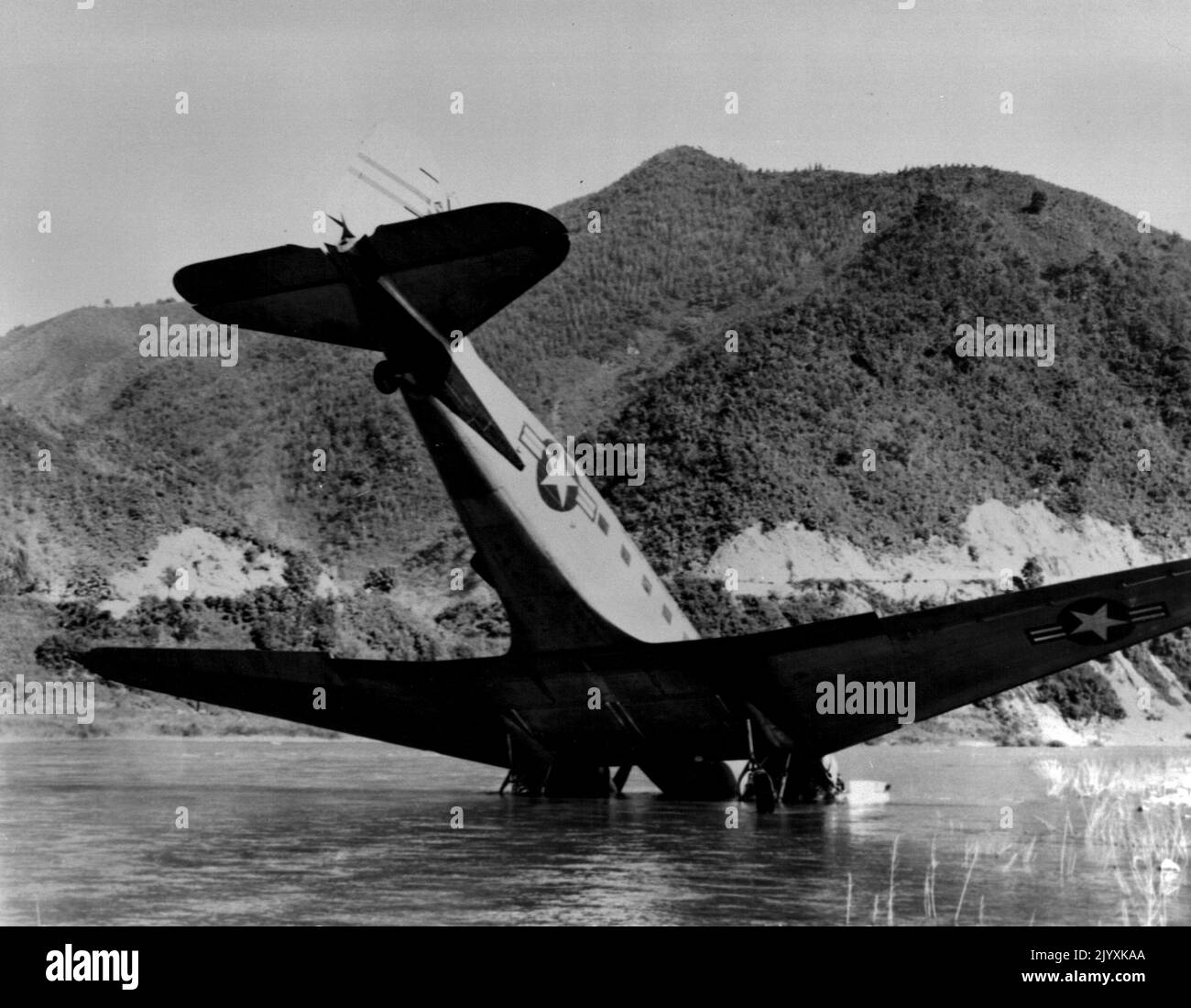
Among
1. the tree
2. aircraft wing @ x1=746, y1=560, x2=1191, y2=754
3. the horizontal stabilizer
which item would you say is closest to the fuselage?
the horizontal stabilizer

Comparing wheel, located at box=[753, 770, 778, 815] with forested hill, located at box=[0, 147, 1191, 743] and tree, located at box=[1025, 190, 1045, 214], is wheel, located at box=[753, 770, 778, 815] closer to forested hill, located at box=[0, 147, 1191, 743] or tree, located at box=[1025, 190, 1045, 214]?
forested hill, located at box=[0, 147, 1191, 743]

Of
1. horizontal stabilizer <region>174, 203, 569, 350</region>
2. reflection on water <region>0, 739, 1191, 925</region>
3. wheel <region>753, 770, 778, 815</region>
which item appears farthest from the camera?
wheel <region>753, 770, 778, 815</region>

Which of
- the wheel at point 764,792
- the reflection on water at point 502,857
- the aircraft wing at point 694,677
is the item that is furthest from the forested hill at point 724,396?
the wheel at point 764,792

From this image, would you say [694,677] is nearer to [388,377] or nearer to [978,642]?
[978,642]

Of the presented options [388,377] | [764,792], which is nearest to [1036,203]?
[764,792]

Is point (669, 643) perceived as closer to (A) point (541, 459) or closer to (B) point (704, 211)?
(A) point (541, 459)
